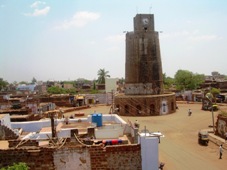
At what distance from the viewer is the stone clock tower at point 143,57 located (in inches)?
1352

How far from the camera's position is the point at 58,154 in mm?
7574

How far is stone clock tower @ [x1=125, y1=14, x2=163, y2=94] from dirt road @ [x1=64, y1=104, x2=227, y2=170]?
6436 mm

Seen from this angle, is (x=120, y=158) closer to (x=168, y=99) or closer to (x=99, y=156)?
(x=99, y=156)

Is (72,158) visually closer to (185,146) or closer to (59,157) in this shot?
(59,157)

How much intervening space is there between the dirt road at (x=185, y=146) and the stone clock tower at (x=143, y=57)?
21.1 feet

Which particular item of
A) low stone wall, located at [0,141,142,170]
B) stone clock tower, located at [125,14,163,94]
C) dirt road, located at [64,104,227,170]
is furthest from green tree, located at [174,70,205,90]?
low stone wall, located at [0,141,142,170]

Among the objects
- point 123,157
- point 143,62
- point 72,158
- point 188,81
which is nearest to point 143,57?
point 143,62

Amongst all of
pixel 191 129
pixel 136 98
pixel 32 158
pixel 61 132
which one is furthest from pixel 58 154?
pixel 136 98

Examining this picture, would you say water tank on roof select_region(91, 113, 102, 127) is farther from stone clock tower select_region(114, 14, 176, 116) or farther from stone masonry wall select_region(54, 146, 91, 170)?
stone clock tower select_region(114, 14, 176, 116)

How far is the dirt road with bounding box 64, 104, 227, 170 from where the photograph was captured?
14.8 metres

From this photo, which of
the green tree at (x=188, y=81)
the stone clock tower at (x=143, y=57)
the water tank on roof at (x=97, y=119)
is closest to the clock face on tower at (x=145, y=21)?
the stone clock tower at (x=143, y=57)

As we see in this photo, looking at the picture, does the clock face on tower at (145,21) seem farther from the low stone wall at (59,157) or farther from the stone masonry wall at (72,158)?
the stone masonry wall at (72,158)

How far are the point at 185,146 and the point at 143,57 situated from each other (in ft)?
58.0

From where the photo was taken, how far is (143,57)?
1350 inches
